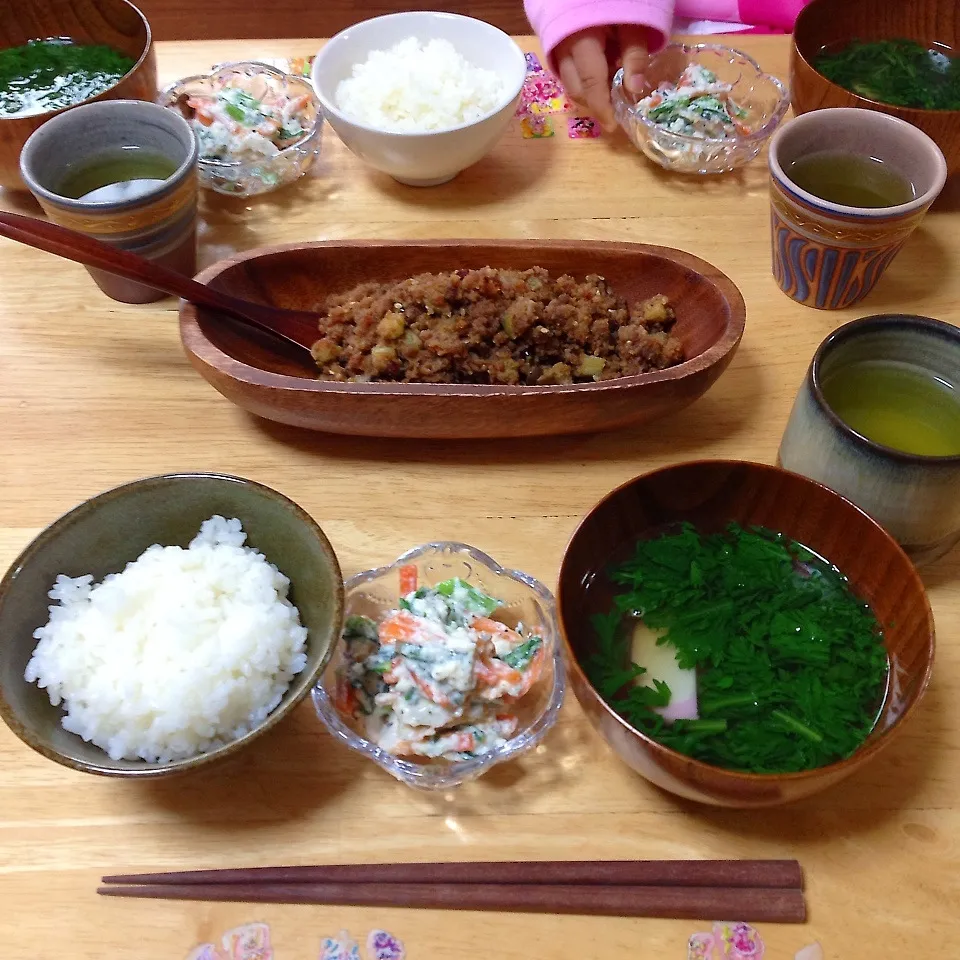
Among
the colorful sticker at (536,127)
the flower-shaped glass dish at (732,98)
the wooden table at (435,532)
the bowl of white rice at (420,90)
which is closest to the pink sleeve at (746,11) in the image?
the wooden table at (435,532)

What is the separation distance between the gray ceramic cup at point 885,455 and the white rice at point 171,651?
2.44 ft

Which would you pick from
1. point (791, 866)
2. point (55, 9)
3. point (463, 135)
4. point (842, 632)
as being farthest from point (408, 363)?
point (55, 9)

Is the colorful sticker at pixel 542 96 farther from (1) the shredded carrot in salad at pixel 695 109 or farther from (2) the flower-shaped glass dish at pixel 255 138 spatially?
(2) the flower-shaped glass dish at pixel 255 138

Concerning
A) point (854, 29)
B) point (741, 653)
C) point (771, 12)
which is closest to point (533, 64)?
point (771, 12)

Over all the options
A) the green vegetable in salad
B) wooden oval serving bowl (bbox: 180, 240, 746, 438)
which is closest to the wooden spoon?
wooden oval serving bowl (bbox: 180, 240, 746, 438)

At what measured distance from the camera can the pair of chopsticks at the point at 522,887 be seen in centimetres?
99

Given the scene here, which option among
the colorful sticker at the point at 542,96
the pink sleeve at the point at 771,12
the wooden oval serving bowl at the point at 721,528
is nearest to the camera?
the wooden oval serving bowl at the point at 721,528

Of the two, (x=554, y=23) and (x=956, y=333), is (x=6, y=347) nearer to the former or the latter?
(x=554, y=23)

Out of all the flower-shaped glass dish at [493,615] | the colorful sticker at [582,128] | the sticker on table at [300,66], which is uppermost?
the sticker on table at [300,66]

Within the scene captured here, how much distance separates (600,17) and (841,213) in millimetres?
795

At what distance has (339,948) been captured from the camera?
976 mm

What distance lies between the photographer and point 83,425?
4.78 feet

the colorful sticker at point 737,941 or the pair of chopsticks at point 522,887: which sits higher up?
the pair of chopsticks at point 522,887

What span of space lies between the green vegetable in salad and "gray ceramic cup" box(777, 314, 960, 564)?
70cm
